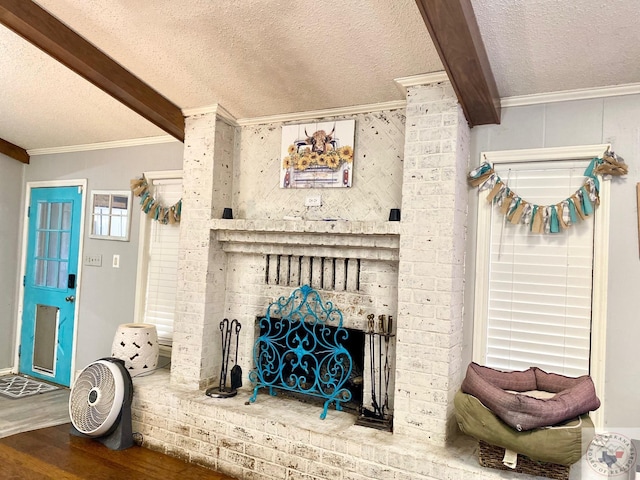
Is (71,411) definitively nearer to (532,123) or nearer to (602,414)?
(602,414)

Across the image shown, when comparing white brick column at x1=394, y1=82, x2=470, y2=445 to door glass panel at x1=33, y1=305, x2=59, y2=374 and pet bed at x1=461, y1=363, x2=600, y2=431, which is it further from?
door glass panel at x1=33, y1=305, x2=59, y2=374

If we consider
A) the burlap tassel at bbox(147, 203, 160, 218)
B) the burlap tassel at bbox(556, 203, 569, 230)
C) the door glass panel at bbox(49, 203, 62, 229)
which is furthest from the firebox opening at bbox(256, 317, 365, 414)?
the door glass panel at bbox(49, 203, 62, 229)

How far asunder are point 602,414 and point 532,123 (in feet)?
5.28

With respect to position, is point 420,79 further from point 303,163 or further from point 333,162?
point 303,163

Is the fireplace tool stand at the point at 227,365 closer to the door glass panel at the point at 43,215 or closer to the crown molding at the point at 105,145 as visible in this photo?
the crown molding at the point at 105,145

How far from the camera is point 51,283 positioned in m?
4.59

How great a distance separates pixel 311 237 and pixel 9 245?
12.1 ft

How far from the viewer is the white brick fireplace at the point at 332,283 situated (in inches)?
96.9

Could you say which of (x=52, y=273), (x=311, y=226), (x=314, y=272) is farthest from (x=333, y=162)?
(x=52, y=273)

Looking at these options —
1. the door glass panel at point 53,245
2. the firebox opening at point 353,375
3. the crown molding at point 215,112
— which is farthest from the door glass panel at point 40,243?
the firebox opening at point 353,375

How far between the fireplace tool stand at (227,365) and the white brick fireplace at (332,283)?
0.06 m

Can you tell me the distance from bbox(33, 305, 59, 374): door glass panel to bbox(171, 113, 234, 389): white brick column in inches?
78.9

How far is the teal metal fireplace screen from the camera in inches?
116

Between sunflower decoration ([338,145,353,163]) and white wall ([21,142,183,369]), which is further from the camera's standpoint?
white wall ([21,142,183,369])
